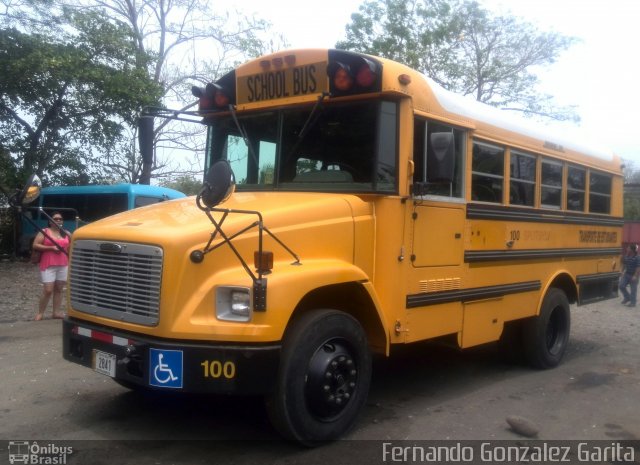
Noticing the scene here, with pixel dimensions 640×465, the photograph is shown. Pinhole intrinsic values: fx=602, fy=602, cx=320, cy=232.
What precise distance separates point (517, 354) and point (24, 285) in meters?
10.5

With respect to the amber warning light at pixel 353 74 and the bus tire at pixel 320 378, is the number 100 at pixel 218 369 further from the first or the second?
the amber warning light at pixel 353 74

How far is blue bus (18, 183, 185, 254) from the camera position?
16734mm

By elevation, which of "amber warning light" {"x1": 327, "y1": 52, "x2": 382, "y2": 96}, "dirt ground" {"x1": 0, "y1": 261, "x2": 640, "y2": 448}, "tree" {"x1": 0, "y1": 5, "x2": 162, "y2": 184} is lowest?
"dirt ground" {"x1": 0, "y1": 261, "x2": 640, "y2": 448}

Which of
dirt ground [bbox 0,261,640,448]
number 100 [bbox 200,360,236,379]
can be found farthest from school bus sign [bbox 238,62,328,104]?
dirt ground [bbox 0,261,640,448]

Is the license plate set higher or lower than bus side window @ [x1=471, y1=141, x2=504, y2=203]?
lower

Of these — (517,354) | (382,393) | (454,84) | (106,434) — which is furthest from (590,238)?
(454,84)

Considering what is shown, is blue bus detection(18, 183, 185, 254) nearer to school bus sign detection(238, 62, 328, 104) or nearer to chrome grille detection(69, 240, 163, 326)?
school bus sign detection(238, 62, 328, 104)

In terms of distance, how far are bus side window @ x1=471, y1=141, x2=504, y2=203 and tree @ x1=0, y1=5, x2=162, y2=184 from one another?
44.7 ft

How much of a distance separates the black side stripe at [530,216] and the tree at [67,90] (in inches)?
527

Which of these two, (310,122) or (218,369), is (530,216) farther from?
(218,369)

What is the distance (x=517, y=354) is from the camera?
22.6 ft

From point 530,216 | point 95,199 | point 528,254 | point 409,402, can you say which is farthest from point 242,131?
point 95,199

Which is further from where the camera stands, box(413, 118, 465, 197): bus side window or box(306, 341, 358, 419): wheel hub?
box(413, 118, 465, 197): bus side window

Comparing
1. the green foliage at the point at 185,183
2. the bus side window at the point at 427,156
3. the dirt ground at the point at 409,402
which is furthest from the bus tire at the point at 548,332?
the green foliage at the point at 185,183
